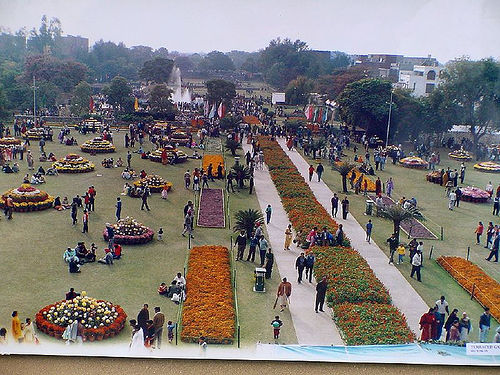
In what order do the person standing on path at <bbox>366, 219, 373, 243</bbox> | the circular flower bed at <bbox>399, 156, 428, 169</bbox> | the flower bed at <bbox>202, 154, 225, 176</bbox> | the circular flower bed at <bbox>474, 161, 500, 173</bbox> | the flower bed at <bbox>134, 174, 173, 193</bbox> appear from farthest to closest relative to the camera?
the circular flower bed at <bbox>399, 156, 428, 169</bbox> → the circular flower bed at <bbox>474, 161, 500, 173</bbox> → the flower bed at <bbox>202, 154, 225, 176</bbox> → the flower bed at <bbox>134, 174, 173, 193</bbox> → the person standing on path at <bbox>366, 219, 373, 243</bbox>

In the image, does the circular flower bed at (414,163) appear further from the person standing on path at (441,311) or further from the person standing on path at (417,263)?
the person standing on path at (441,311)

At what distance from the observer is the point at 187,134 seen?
33.8 metres

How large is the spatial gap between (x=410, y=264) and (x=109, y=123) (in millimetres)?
23506

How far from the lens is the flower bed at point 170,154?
93.7 feet

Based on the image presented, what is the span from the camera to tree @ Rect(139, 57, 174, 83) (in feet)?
119

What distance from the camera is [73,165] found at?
2686 centimetres

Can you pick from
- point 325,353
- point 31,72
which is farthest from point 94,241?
point 31,72

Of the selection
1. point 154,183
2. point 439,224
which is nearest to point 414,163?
point 439,224

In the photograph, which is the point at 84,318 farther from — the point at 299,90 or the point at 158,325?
the point at 299,90

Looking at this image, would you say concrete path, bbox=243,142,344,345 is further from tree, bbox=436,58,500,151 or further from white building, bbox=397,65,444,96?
white building, bbox=397,65,444,96

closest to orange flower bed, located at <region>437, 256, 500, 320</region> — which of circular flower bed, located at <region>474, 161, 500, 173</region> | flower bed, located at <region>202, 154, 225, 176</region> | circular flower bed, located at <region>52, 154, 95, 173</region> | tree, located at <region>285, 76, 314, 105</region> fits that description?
flower bed, located at <region>202, 154, 225, 176</region>

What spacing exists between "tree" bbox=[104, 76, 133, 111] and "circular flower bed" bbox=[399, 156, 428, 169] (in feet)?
56.6

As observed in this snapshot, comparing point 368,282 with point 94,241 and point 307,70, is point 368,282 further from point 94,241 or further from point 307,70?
point 307,70

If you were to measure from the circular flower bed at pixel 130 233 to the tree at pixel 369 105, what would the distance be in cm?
2680
